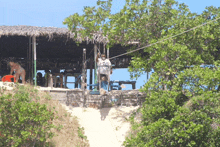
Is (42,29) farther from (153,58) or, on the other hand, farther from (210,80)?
(210,80)

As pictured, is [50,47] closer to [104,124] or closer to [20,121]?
[104,124]

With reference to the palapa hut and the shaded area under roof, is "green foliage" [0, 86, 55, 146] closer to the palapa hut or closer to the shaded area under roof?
the palapa hut

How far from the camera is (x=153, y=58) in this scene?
31.0 feet

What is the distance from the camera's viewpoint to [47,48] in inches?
587

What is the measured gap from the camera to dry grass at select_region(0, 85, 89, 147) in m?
9.93

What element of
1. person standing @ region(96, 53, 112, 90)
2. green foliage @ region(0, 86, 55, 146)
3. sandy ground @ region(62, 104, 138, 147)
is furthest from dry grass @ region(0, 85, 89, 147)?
person standing @ region(96, 53, 112, 90)

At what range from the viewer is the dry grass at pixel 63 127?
9.93 m

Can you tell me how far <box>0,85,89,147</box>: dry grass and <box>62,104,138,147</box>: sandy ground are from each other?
28 centimetres

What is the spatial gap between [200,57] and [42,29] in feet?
18.9

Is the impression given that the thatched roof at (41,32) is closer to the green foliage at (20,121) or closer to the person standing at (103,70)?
the person standing at (103,70)

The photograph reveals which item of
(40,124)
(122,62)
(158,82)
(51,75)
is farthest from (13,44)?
(158,82)

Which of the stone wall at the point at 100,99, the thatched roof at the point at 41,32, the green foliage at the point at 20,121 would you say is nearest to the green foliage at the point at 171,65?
the thatched roof at the point at 41,32

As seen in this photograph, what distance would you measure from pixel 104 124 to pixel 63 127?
133 cm

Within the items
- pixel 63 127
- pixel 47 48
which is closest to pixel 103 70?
pixel 63 127
